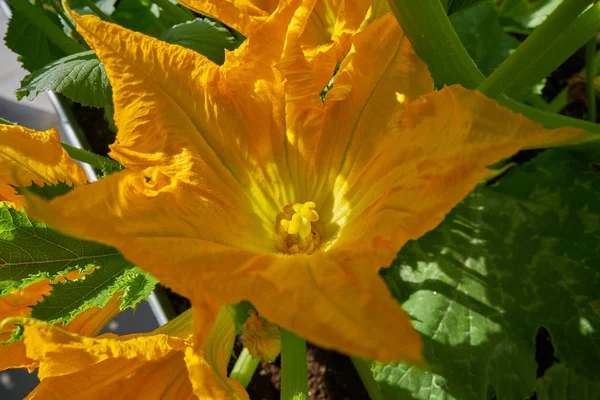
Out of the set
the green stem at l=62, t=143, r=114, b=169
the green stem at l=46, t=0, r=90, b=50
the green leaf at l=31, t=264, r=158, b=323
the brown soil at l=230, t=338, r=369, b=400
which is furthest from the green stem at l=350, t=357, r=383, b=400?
the green stem at l=46, t=0, r=90, b=50

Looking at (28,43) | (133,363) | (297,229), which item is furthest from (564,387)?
(28,43)

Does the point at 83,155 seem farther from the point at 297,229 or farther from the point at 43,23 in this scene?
the point at 297,229

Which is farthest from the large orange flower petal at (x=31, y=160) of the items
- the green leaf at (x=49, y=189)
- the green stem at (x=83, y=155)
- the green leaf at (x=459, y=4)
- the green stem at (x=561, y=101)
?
the green stem at (x=561, y=101)

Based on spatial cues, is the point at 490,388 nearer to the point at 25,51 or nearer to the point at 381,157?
the point at 381,157

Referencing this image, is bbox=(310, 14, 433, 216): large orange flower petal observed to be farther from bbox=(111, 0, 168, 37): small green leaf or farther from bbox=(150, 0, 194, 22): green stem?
bbox=(111, 0, 168, 37): small green leaf

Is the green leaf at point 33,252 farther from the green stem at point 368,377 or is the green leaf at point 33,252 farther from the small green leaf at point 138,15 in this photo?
the small green leaf at point 138,15

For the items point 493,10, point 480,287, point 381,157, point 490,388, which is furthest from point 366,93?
point 493,10
